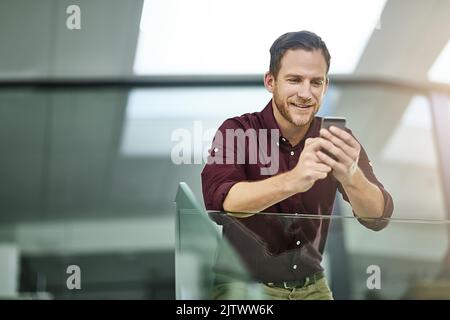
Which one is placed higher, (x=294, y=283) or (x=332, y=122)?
(x=332, y=122)

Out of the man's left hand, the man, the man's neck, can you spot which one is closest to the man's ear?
the man

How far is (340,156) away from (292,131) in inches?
5.6

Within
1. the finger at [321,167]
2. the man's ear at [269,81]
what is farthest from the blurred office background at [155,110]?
the finger at [321,167]

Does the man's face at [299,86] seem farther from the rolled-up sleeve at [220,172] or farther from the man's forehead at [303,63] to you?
the rolled-up sleeve at [220,172]

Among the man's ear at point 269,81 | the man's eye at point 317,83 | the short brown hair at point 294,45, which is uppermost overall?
the short brown hair at point 294,45

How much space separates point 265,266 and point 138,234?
111 cm

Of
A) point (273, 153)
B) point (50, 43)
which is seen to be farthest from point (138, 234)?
point (273, 153)

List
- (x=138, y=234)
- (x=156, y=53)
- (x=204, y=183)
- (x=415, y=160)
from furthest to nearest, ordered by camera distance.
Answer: (x=138, y=234), (x=415, y=160), (x=156, y=53), (x=204, y=183)

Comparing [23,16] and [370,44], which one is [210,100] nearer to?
[370,44]

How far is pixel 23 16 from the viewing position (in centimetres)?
303

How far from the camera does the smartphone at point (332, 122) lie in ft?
8.13

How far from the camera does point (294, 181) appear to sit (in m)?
2.45

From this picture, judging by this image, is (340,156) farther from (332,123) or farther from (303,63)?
(303,63)

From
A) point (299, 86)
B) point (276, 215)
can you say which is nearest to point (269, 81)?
point (299, 86)
